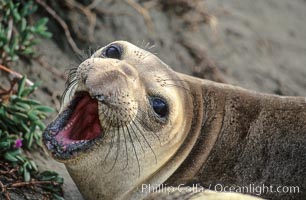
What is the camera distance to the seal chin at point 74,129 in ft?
16.3

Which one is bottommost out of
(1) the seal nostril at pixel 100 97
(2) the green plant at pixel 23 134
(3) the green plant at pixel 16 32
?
(2) the green plant at pixel 23 134

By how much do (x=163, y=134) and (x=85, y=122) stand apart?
0.50 m

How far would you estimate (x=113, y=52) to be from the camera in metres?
5.46

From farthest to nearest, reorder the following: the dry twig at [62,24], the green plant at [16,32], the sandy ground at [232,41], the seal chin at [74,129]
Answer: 1. the sandy ground at [232,41]
2. the dry twig at [62,24]
3. the green plant at [16,32]
4. the seal chin at [74,129]

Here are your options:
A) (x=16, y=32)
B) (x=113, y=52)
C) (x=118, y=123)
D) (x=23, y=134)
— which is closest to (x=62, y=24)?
(x=16, y=32)

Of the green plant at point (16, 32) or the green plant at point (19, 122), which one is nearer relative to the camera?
the green plant at point (19, 122)

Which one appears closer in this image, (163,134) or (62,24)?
(163,134)

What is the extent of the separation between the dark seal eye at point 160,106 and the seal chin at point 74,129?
367mm

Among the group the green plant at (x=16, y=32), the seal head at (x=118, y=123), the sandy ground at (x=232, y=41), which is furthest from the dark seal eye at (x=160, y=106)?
the sandy ground at (x=232, y=41)

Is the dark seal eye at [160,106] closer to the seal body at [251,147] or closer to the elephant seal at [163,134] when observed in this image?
the elephant seal at [163,134]

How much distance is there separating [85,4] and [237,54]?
1941mm

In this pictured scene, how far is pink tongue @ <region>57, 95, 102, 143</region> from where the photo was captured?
509 centimetres

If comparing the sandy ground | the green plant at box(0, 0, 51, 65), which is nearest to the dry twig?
the sandy ground

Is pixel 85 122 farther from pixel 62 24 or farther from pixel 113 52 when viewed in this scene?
pixel 62 24
